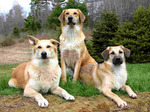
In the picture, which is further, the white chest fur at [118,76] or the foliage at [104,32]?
the foliage at [104,32]

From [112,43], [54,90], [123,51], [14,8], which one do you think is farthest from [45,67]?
[14,8]

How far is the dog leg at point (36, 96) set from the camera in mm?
3554

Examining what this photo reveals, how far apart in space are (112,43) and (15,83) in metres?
8.93

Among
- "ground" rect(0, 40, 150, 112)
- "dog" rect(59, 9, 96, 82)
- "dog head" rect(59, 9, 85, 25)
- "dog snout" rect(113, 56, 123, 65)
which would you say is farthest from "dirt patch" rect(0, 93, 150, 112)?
"dog head" rect(59, 9, 85, 25)

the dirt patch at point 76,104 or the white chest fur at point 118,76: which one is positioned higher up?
the white chest fur at point 118,76

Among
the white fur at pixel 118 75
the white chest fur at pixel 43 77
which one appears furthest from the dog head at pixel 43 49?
the white fur at pixel 118 75

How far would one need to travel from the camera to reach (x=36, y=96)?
372cm

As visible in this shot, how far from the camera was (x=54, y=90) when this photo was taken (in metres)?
4.19

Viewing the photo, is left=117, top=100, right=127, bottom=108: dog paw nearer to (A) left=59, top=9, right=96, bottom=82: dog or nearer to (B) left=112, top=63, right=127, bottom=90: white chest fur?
(B) left=112, top=63, right=127, bottom=90: white chest fur

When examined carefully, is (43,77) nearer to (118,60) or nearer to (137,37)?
(118,60)

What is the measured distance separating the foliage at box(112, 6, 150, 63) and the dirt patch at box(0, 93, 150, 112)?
26.3 ft

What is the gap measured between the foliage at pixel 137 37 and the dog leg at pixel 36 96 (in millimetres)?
8963

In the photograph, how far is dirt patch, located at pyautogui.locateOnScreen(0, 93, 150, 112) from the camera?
11.7 feet

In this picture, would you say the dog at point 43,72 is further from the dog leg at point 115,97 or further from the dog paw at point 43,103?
the dog leg at point 115,97
